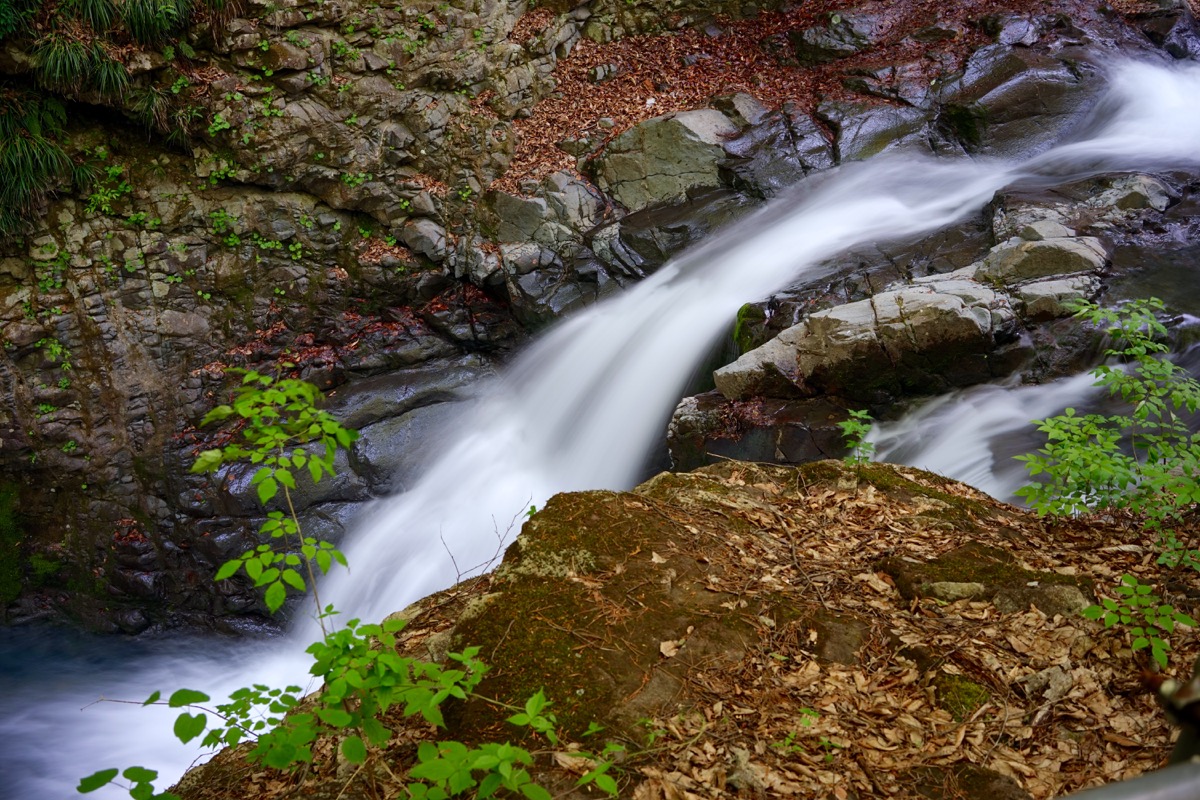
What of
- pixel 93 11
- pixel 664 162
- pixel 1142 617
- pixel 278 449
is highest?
pixel 93 11

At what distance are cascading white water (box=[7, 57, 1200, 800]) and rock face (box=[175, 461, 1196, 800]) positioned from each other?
4.61 metres

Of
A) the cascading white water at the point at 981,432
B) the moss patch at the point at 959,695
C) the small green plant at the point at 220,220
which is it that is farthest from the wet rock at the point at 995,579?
the small green plant at the point at 220,220

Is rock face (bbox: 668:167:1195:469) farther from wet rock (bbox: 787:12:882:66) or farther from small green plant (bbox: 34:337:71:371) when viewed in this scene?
small green plant (bbox: 34:337:71:371)

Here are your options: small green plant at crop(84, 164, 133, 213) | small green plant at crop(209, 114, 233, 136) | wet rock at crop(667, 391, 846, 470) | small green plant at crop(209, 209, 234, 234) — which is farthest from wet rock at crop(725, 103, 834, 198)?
small green plant at crop(84, 164, 133, 213)

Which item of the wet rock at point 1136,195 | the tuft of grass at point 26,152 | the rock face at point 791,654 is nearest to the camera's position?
the rock face at point 791,654

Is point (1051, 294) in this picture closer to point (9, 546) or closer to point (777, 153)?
point (777, 153)

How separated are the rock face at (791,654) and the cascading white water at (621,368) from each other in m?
4.61

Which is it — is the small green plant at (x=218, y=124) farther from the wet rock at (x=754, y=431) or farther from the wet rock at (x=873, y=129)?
the wet rock at (x=873, y=129)

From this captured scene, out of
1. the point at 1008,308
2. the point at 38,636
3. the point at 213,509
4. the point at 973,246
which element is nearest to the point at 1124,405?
the point at 1008,308

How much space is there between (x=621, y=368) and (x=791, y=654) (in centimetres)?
617

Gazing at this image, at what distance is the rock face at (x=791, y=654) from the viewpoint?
234 cm

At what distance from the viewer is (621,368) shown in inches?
346

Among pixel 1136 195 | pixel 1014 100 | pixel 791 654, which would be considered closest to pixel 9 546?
pixel 791 654

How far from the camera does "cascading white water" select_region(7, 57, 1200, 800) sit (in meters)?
8.03
